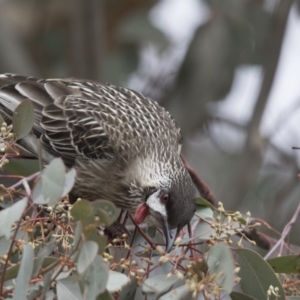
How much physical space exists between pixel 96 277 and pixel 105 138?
5.92ft

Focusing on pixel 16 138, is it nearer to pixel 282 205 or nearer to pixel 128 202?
pixel 128 202

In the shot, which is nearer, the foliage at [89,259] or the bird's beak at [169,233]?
the foliage at [89,259]

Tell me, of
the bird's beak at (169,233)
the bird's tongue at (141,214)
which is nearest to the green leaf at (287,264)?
the bird's beak at (169,233)

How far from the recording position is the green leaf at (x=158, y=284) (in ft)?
7.47

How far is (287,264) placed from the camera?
8.96 feet

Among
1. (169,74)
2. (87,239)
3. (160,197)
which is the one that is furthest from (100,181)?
(169,74)

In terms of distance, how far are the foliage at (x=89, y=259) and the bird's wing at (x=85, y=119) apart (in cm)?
113

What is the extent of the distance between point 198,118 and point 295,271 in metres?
3.38

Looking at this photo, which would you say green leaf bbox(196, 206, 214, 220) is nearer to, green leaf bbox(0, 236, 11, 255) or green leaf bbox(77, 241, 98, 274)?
green leaf bbox(0, 236, 11, 255)

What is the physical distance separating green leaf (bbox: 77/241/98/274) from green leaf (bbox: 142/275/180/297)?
12.8 inches

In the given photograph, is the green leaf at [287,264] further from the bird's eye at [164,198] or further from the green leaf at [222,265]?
the bird's eye at [164,198]

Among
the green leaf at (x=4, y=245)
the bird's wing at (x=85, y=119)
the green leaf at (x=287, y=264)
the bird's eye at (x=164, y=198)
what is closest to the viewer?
the green leaf at (x=4, y=245)

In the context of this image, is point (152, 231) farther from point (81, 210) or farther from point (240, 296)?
point (81, 210)

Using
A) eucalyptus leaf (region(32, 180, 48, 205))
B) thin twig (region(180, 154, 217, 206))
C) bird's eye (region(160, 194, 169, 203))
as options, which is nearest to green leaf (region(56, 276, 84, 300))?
eucalyptus leaf (region(32, 180, 48, 205))
